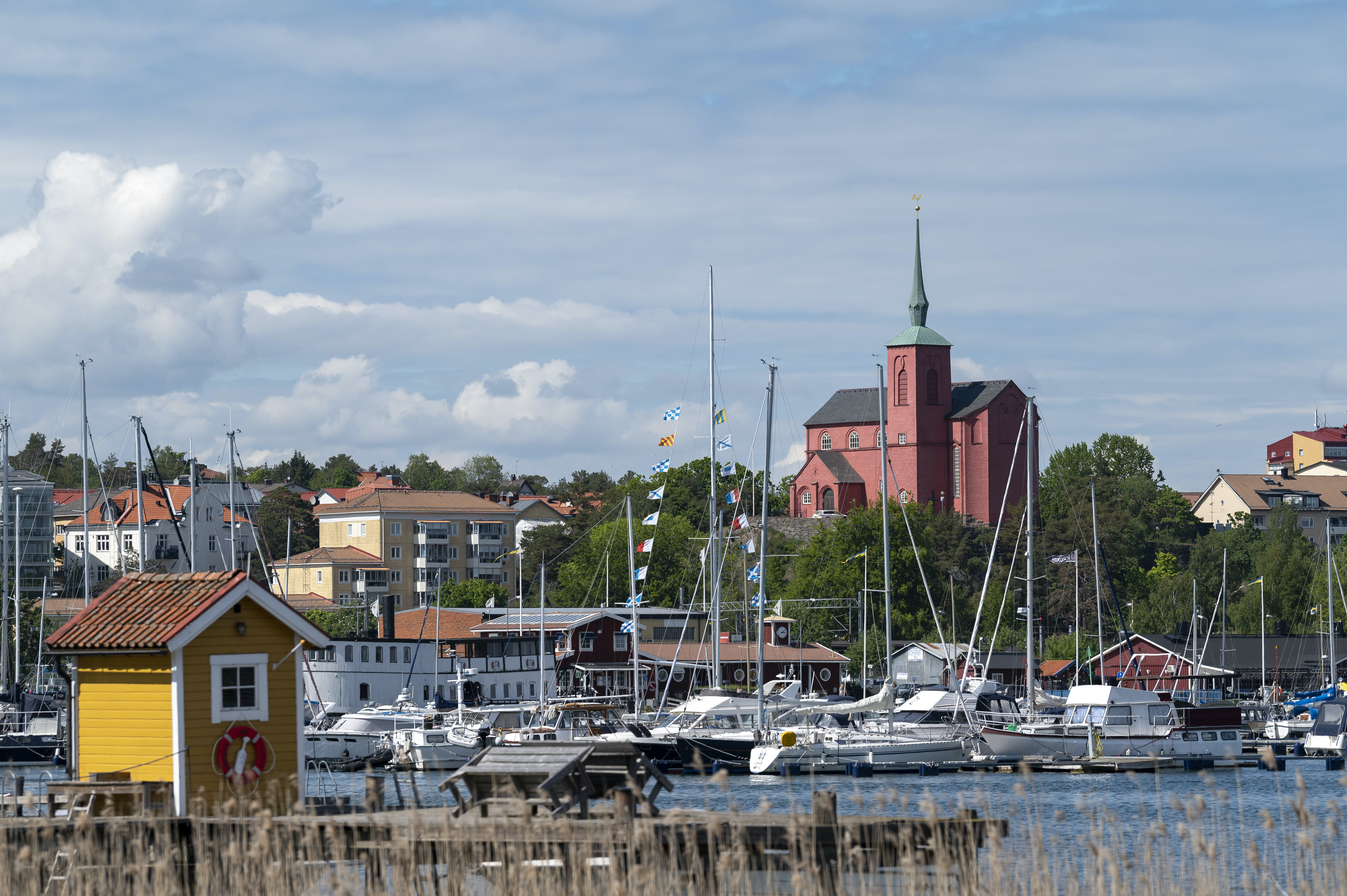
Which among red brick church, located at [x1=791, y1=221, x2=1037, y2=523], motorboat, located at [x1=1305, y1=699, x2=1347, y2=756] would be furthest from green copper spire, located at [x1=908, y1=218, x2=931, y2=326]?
motorboat, located at [x1=1305, y1=699, x2=1347, y2=756]

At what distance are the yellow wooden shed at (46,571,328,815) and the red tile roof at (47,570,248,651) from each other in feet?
0.06

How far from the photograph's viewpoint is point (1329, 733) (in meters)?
60.9

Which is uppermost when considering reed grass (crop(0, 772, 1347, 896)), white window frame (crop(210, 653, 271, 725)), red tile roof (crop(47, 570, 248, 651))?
red tile roof (crop(47, 570, 248, 651))

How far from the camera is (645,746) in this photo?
51062 mm

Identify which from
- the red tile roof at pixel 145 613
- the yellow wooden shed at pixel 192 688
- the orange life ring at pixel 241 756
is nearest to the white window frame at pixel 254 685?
the yellow wooden shed at pixel 192 688

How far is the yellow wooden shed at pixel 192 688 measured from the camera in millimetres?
20141

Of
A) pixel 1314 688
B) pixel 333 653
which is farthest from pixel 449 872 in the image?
pixel 1314 688

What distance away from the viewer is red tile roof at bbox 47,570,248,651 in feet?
66.4

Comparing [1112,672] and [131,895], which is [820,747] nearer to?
[131,895]

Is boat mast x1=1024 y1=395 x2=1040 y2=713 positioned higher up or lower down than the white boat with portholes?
higher up

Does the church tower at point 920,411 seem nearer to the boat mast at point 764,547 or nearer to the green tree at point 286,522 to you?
the green tree at point 286,522

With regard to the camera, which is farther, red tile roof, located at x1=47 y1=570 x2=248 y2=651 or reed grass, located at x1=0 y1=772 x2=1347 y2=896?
red tile roof, located at x1=47 y1=570 x2=248 y2=651

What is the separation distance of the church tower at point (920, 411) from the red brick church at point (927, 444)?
78 millimetres

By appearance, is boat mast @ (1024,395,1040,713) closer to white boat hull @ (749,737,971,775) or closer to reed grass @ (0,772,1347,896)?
white boat hull @ (749,737,971,775)
